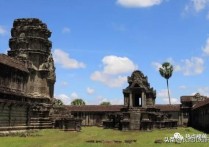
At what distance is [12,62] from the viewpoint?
54.5 m

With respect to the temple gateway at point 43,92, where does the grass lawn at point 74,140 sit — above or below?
below

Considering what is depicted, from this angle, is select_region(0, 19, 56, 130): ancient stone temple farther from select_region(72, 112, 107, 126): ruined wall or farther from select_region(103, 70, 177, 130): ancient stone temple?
select_region(72, 112, 107, 126): ruined wall

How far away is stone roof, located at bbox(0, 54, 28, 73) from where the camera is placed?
50688 millimetres

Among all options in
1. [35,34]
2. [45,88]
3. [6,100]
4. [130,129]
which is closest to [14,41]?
[35,34]

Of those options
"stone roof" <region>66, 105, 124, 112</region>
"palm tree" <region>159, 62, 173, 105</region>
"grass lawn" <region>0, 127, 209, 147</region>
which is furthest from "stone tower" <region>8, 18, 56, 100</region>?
"palm tree" <region>159, 62, 173, 105</region>

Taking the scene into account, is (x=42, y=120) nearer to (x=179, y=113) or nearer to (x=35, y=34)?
(x=35, y=34)

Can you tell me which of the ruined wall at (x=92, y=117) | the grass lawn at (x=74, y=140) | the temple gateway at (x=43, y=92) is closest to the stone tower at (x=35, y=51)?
the temple gateway at (x=43, y=92)

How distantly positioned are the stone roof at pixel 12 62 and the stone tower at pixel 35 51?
3.54 meters

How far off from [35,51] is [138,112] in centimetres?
2251

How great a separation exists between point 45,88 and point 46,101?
2.64 m

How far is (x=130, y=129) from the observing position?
57000 millimetres

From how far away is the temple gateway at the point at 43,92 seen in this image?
5319cm

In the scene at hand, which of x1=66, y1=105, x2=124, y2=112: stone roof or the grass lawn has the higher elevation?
x1=66, y1=105, x2=124, y2=112: stone roof

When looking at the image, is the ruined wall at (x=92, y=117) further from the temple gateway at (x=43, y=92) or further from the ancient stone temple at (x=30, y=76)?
the ancient stone temple at (x=30, y=76)
